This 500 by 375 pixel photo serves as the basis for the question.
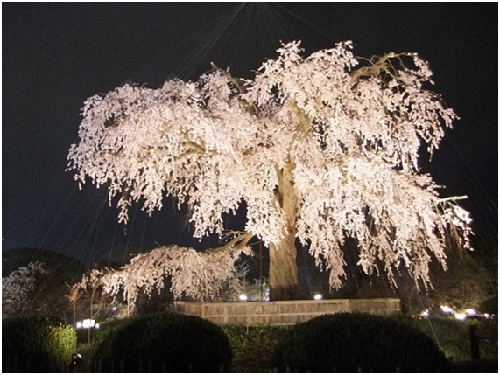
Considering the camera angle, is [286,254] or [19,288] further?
[19,288]

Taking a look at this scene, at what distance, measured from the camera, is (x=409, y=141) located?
456 inches

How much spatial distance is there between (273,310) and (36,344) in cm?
504

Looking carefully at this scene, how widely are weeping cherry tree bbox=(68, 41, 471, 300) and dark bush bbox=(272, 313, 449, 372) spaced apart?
422 centimetres

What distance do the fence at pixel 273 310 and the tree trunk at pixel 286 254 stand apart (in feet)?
3.47

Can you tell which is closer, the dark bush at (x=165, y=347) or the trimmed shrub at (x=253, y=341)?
the dark bush at (x=165, y=347)

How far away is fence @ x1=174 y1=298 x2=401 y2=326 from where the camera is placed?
11.7 meters

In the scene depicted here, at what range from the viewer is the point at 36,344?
9.04 meters

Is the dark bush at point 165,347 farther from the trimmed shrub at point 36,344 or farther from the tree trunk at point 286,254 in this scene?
the tree trunk at point 286,254

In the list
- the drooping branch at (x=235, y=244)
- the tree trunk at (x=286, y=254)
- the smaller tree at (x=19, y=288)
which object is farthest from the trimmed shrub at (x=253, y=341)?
the smaller tree at (x=19, y=288)

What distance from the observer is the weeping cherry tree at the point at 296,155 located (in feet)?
36.3

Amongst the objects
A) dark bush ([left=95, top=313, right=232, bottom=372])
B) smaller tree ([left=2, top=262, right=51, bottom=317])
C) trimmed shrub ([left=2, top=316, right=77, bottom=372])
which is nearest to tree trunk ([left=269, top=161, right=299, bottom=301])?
dark bush ([left=95, top=313, right=232, bottom=372])

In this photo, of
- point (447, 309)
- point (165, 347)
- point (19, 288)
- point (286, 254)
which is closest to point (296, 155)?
point (286, 254)

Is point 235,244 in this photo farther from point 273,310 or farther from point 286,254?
point 273,310

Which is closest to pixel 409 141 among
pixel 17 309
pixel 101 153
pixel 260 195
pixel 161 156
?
pixel 260 195
